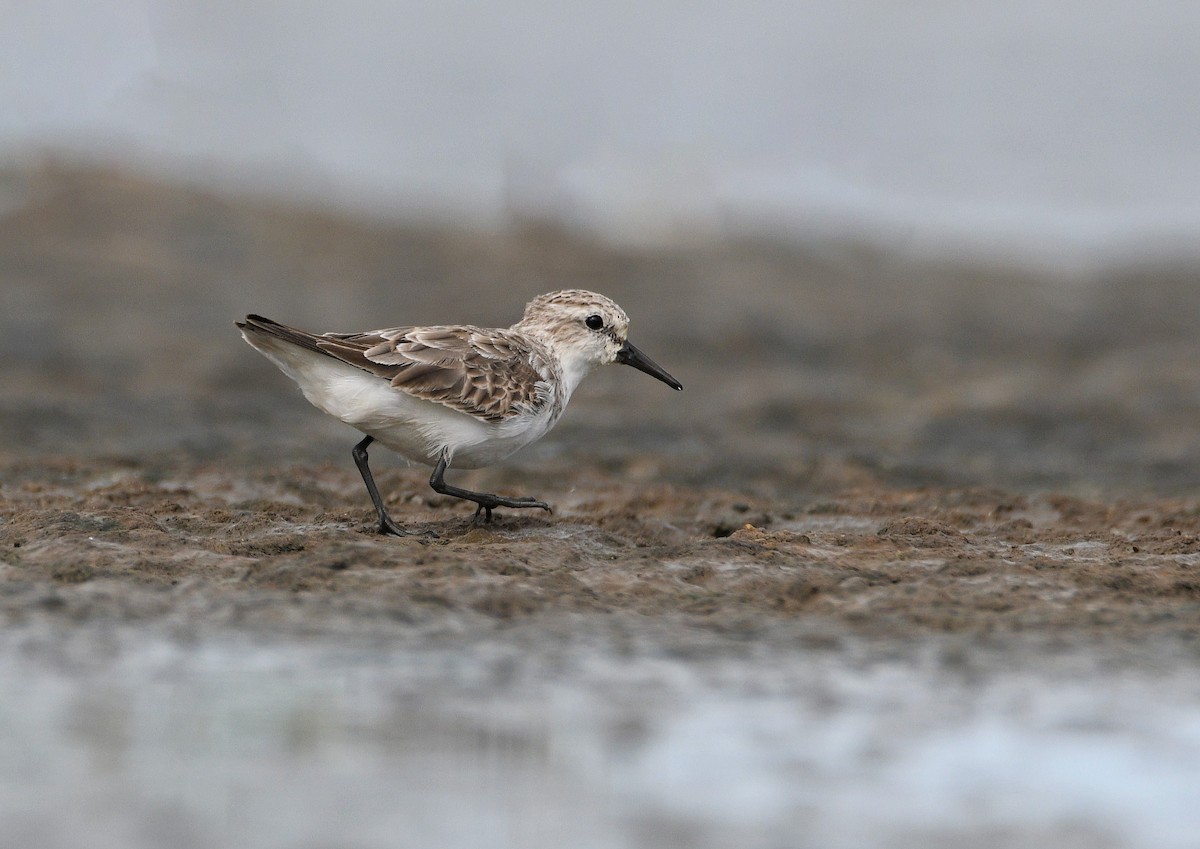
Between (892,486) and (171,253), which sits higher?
(171,253)

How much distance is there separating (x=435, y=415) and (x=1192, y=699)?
3.43m

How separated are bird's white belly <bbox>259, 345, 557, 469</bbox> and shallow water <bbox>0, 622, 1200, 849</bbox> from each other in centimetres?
200

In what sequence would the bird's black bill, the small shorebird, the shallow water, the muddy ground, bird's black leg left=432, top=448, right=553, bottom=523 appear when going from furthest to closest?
the bird's black bill → bird's black leg left=432, top=448, right=553, bottom=523 → the small shorebird → the muddy ground → the shallow water

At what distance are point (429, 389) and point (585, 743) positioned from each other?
2802mm

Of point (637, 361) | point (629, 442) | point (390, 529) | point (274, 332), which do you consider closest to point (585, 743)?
point (390, 529)

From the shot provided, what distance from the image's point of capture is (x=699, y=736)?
11.6ft

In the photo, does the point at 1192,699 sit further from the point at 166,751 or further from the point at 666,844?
the point at 166,751

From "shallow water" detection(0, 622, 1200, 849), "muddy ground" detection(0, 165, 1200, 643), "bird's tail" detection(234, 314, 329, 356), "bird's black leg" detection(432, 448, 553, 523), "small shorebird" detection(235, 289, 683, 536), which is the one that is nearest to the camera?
"shallow water" detection(0, 622, 1200, 849)

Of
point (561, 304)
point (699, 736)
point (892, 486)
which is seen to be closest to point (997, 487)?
point (892, 486)

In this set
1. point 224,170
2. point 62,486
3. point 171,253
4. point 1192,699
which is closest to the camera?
point 1192,699

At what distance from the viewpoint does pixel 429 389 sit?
237 inches

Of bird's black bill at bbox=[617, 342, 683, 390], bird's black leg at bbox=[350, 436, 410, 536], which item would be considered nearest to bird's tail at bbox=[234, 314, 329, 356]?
bird's black leg at bbox=[350, 436, 410, 536]

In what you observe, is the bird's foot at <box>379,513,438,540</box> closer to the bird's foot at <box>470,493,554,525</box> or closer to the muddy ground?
the muddy ground

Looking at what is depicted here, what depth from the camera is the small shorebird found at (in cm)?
595
